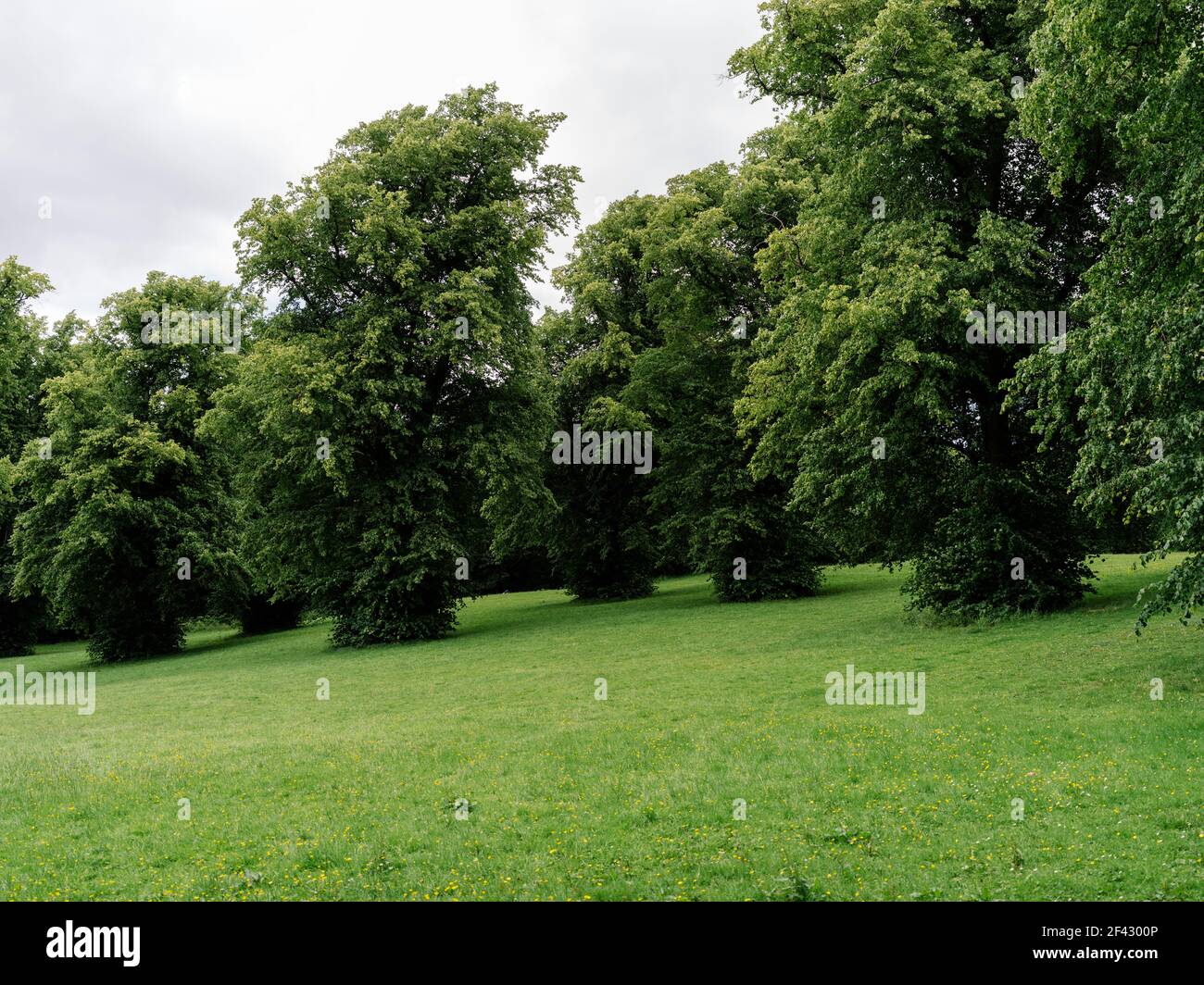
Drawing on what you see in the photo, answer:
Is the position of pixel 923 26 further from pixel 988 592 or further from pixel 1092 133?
pixel 988 592

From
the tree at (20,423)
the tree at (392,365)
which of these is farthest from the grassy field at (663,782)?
the tree at (20,423)

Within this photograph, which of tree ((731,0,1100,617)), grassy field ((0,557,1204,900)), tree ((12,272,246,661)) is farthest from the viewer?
tree ((12,272,246,661))

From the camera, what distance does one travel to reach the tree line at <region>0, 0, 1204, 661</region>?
47.1 ft

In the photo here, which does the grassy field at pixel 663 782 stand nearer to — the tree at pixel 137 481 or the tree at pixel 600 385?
the tree at pixel 137 481

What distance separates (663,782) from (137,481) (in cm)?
3247

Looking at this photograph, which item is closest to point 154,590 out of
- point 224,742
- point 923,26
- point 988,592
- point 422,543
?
point 422,543

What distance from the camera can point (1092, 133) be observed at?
19078 mm

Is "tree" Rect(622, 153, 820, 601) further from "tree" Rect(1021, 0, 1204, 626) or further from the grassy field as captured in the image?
"tree" Rect(1021, 0, 1204, 626)

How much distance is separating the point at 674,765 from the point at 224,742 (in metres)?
8.25

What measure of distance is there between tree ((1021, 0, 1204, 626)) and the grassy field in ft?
10.4

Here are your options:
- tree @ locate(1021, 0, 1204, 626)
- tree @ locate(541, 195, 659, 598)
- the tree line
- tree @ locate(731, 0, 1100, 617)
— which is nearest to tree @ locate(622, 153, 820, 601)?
the tree line

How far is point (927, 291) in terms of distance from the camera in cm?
1919

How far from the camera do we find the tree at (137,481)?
3475cm

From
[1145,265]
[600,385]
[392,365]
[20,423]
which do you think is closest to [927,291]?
[1145,265]
